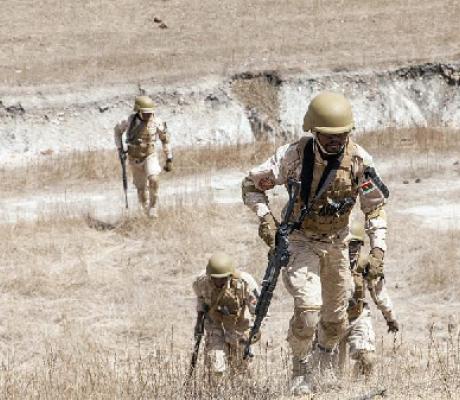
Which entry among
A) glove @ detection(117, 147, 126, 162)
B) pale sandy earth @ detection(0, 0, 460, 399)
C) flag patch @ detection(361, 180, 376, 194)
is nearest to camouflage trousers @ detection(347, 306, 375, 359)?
pale sandy earth @ detection(0, 0, 460, 399)

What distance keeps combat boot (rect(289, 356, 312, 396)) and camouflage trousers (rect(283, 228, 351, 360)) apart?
4 cm

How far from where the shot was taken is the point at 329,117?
5.61 meters

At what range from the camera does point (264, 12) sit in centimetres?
2614

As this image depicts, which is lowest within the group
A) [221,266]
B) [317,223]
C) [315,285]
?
[221,266]

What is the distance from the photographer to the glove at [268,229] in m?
5.84

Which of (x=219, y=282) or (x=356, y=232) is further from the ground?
(x=356, y=232)

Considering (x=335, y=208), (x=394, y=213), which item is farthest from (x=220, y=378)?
(x=394, y=213)

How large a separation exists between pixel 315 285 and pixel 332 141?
97 cm

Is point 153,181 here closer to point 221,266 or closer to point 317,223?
point 221,266

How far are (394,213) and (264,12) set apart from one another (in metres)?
13.1

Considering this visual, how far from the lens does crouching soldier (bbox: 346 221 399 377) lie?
7.11m

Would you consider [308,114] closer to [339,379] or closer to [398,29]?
[339,379]

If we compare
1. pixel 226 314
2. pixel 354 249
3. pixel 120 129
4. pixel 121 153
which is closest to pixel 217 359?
pixel 226 314

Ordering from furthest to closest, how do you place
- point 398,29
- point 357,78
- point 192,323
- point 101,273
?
point 398,29
point 357,78
point 101,273
point 192,323
